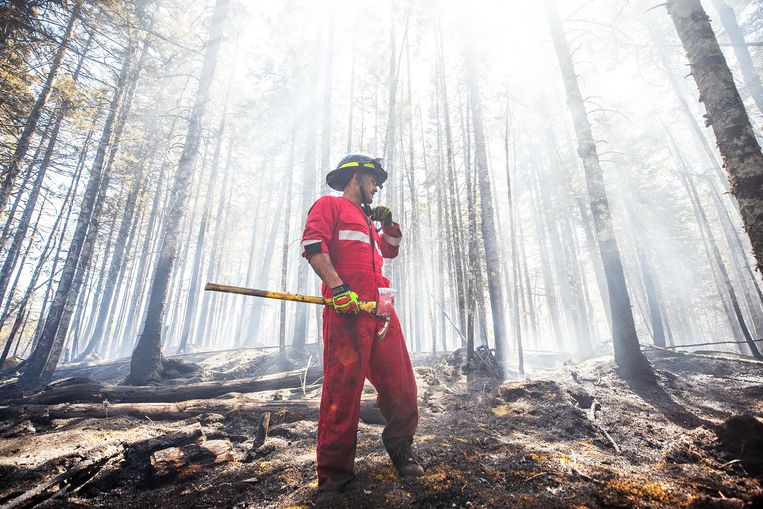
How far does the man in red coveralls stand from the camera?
2451mm

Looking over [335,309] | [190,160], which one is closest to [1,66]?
[190,160]

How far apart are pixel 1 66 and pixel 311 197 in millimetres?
9046

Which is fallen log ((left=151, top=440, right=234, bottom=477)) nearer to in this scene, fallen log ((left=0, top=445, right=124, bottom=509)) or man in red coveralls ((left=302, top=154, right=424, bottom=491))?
fallen log ((left=0, top=445, right=124, bottom=509))

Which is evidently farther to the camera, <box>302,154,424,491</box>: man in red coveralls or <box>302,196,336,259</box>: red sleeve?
<box>302,196,336,259</box>: red sleeve

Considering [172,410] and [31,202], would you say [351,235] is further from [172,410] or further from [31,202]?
[31,202]

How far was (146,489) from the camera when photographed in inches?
113

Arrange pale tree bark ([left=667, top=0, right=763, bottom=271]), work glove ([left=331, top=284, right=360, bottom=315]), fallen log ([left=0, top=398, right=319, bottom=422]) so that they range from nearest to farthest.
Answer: work glove ([left=331, top=284, right=360, bottom=315])
pale tree bark ([left=667, top=0, right=763, bottom=271])
fallen log ([left=0, top=398, right=319, bottom=422])

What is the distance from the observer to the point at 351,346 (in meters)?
2.63

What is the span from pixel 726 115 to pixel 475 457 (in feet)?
16.1

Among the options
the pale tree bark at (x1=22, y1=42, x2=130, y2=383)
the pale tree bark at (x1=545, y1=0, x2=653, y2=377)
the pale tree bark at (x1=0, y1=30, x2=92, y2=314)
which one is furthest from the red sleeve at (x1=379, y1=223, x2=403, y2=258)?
the pale tree bark at (x1=0, y1=30, x2=92, y2=314)

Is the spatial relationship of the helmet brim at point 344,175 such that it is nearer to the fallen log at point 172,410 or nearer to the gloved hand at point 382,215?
the gloved hand at point 382,215

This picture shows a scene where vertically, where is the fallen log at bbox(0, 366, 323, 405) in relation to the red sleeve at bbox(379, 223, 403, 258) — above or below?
below

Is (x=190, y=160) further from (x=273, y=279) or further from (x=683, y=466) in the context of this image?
(x=273, y=279)

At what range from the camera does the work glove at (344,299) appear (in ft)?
8.43
